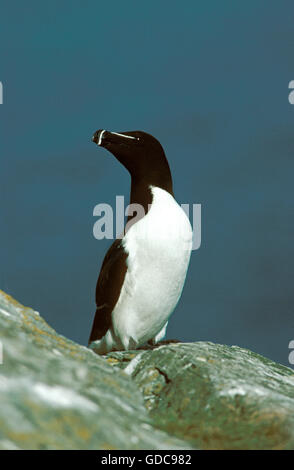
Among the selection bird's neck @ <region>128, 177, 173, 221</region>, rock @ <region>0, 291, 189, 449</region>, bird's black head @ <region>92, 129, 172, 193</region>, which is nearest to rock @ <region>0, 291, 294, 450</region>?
rock @ <region>0, 291, 189, 449</region>

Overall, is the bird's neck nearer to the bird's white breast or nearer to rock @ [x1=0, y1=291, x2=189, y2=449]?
the bird's white breast

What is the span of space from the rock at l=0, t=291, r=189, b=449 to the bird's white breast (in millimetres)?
3104

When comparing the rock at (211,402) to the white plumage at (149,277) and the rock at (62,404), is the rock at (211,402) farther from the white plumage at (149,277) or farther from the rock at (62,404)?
the white plumage at (149,277)

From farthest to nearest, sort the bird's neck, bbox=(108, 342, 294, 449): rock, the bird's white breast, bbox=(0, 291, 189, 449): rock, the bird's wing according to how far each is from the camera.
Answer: the bird's neck, the bird's wing, the bird's white breast, bbox=(108, 342, 294, 449): rock, bbox=(0, 291, 189, 449): rock

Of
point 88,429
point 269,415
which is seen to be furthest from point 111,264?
point 88,429

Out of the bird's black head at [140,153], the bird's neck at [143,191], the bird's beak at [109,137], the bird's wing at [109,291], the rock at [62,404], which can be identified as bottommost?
the rock at [62,404]

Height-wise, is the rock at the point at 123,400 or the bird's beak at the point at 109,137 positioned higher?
the bird's beak at the point at 109,137

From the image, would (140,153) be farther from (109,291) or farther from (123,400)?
(123,400)

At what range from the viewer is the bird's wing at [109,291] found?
588cm

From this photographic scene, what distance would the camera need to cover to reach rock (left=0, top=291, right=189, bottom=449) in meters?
1.81

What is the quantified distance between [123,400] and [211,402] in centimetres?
50

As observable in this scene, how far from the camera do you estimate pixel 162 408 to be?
262cm

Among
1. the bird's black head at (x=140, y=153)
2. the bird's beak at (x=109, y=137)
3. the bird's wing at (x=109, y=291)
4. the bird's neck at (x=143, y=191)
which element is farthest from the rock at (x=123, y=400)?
the bird's beak at (x=109, y=137)

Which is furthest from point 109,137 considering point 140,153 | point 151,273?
point 151,273
